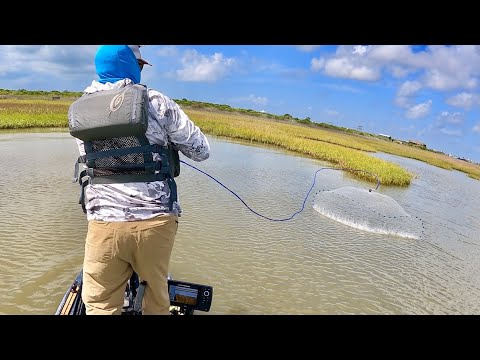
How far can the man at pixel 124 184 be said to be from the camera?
8.31ft

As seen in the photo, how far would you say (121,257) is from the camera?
2.68 metres

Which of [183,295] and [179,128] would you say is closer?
[179,128]

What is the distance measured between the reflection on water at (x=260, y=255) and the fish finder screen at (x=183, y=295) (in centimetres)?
99

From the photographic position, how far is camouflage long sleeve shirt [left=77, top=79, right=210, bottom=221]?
2592 millimetres

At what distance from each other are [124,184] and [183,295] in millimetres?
1801

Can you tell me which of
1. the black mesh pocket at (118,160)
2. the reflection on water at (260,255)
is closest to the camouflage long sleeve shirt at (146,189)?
the black mesh pocket at (118,160)

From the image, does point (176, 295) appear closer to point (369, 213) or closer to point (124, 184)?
point (124, 184)

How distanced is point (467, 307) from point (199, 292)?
15.9 feet

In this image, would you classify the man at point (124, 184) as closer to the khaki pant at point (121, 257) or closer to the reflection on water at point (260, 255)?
the khaki pant at point (121, 257)

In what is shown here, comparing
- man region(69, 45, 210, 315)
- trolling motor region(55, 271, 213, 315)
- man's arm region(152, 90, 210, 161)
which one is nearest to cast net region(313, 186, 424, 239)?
trolling motor region(55, 271, 213, 315)

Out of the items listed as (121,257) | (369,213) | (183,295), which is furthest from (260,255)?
(369,213)
